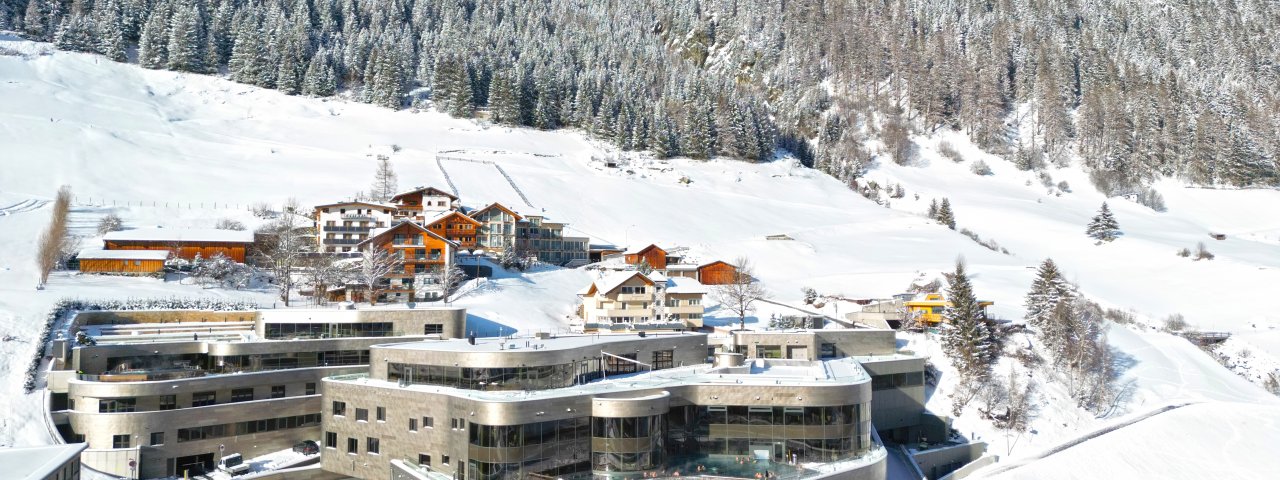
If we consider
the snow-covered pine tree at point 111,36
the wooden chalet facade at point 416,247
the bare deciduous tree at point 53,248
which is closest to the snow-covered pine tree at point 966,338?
the wooden chalet facade at point 416,247

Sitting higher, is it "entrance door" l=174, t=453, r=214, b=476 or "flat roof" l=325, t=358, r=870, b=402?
"flat roof" l=325, t=358, r=870, b=402

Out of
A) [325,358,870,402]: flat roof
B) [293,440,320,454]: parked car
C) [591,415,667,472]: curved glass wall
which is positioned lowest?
[293,440,320,454]: parked car

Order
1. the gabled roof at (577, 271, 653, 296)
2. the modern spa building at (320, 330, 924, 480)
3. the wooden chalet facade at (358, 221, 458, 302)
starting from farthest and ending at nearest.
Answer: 1. the wooden chalet facade at (358, 221, 458, 302)
2. the gabled roof at (577, 271, 653, 296)
3. the modern spa building at (320, 330, 924, 480)

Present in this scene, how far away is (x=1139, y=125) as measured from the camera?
114188 millimetres

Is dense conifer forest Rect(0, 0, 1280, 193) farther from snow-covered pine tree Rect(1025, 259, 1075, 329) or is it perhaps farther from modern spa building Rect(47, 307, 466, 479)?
modern spa building Rect(47, 307, 466, 479)

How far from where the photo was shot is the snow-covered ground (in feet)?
149

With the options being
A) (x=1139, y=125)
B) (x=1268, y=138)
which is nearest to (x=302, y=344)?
(x=1139, y=125)

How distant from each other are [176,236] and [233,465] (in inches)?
1042

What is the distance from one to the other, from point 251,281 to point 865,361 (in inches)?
1381

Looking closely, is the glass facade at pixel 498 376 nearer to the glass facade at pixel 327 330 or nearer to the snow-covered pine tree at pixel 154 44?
the glass facade at pixel 327 330

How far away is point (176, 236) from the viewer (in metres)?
51.5

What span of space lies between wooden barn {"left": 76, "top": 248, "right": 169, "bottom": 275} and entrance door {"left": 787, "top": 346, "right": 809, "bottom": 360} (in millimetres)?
35495

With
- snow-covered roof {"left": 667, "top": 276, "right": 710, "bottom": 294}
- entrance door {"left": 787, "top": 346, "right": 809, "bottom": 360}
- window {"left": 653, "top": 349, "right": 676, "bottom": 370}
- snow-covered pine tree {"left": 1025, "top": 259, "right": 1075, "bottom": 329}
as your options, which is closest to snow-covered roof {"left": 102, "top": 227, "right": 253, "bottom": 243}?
snow-covered roof {"left": 667, "top": 276, "right": 710, "bottom": 294}

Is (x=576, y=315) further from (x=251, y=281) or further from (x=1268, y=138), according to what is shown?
(x=1268, y=138)
